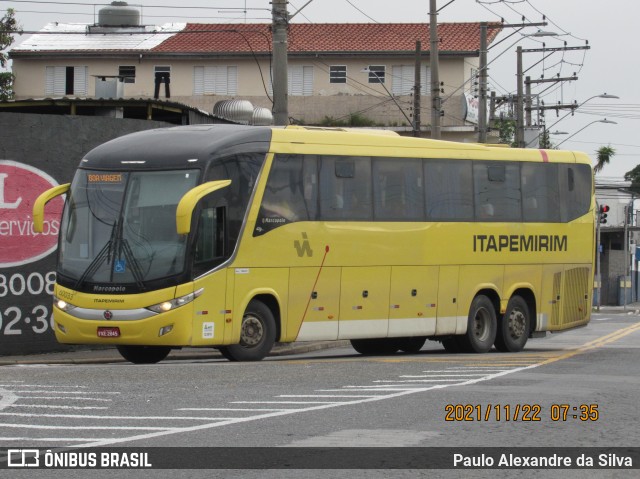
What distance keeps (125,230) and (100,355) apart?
6133 mm

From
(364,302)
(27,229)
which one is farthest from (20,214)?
(364,302)

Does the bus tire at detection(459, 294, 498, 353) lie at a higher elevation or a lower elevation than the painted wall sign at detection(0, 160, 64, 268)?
lower

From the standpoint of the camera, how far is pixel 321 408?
13203mm

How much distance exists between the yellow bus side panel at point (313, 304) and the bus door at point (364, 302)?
185mm

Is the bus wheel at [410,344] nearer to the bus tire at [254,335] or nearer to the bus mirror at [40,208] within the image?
the bus tire at [254,335]

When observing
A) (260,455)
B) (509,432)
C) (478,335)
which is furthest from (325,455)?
(478,335)

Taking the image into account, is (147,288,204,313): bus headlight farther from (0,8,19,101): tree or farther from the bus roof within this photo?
(0,8,19,101): tree

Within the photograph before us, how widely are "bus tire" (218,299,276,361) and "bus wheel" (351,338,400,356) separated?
5.09 m

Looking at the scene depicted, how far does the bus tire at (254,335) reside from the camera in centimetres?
2011

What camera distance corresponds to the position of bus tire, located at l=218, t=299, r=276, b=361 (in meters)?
20.1

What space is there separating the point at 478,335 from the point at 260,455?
15006mm

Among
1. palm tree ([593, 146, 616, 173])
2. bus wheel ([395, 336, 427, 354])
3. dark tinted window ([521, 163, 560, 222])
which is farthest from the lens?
palm tree ([593, 146, 616, 173])

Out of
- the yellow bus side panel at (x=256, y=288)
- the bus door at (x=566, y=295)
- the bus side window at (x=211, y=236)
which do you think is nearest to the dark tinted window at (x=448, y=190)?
the bus door at (x=566, y=295)

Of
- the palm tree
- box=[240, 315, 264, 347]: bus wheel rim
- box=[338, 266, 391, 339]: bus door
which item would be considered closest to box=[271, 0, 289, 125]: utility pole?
box=[338, 266, 391, 339]: bus door
